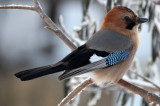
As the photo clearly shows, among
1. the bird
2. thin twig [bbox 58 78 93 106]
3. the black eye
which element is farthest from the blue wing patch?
the black eye

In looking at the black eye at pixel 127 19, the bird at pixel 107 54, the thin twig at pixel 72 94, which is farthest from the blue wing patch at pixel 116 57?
the black eye at pixel 127 19

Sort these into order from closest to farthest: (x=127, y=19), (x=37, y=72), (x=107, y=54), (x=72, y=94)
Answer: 1. (x=37, y=72)
2. (x=72, y=94)
3. (x=107, y=54)
4. (x=127, y=19)

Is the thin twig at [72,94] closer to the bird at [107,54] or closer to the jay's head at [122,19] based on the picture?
the bird at [107,54]

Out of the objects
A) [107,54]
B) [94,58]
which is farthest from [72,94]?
[107,54]

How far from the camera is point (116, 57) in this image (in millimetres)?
2703

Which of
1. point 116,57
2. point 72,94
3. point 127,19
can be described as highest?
point 127,19

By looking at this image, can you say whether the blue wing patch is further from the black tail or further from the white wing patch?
the black tail

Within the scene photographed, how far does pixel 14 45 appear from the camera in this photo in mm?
6895

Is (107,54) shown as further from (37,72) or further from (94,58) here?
(37,72)

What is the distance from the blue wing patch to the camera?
8.76ft

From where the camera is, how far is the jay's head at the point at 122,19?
2.90 metres

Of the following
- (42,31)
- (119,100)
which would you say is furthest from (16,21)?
(119,100)

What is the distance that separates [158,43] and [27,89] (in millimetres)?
3020

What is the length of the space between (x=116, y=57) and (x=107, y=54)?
Answer: 0.07 metres
